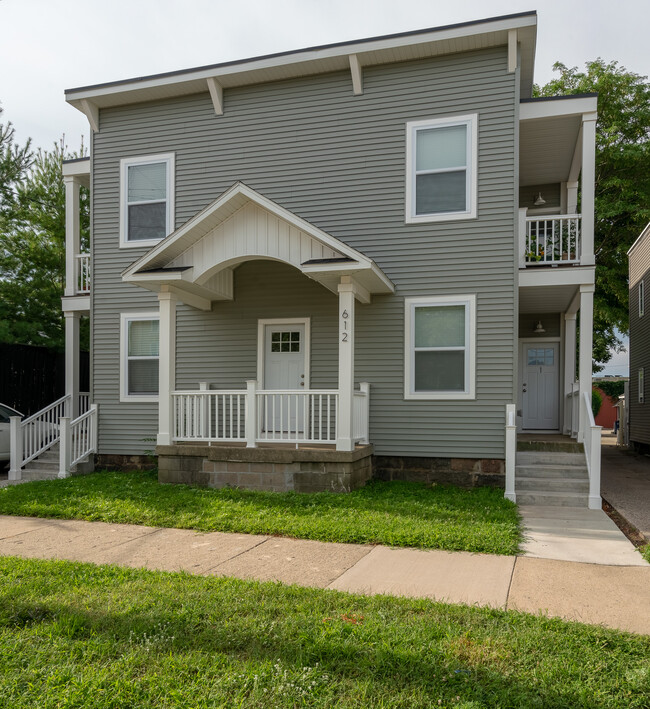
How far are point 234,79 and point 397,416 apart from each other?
20.5ft

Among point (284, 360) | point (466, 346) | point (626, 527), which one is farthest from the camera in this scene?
point (284, 360)

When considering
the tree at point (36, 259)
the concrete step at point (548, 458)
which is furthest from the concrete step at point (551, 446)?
the tree at point (36, 259)

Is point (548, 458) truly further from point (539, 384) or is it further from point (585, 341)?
point (539, 384)

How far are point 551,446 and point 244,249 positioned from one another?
18.1ft

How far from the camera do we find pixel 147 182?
11.1 m

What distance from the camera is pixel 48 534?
6.69 meters

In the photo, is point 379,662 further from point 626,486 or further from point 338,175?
point 626,486

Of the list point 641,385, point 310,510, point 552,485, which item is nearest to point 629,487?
point 552,485

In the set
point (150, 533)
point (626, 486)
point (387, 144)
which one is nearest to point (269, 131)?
point (387, 144)

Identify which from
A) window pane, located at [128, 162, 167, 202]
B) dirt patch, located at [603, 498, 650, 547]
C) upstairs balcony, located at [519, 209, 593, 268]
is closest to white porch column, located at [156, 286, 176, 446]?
window pane, located at [128, 162, 167, 202]

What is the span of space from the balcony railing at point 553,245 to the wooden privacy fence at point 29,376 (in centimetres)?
1093

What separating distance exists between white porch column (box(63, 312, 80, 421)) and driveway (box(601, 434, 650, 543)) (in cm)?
938

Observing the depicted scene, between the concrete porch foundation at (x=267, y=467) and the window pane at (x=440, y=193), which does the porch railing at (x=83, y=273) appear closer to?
the concrete porch foundation at (x=267, y=467)

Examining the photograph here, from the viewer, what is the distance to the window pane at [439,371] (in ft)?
30.8
